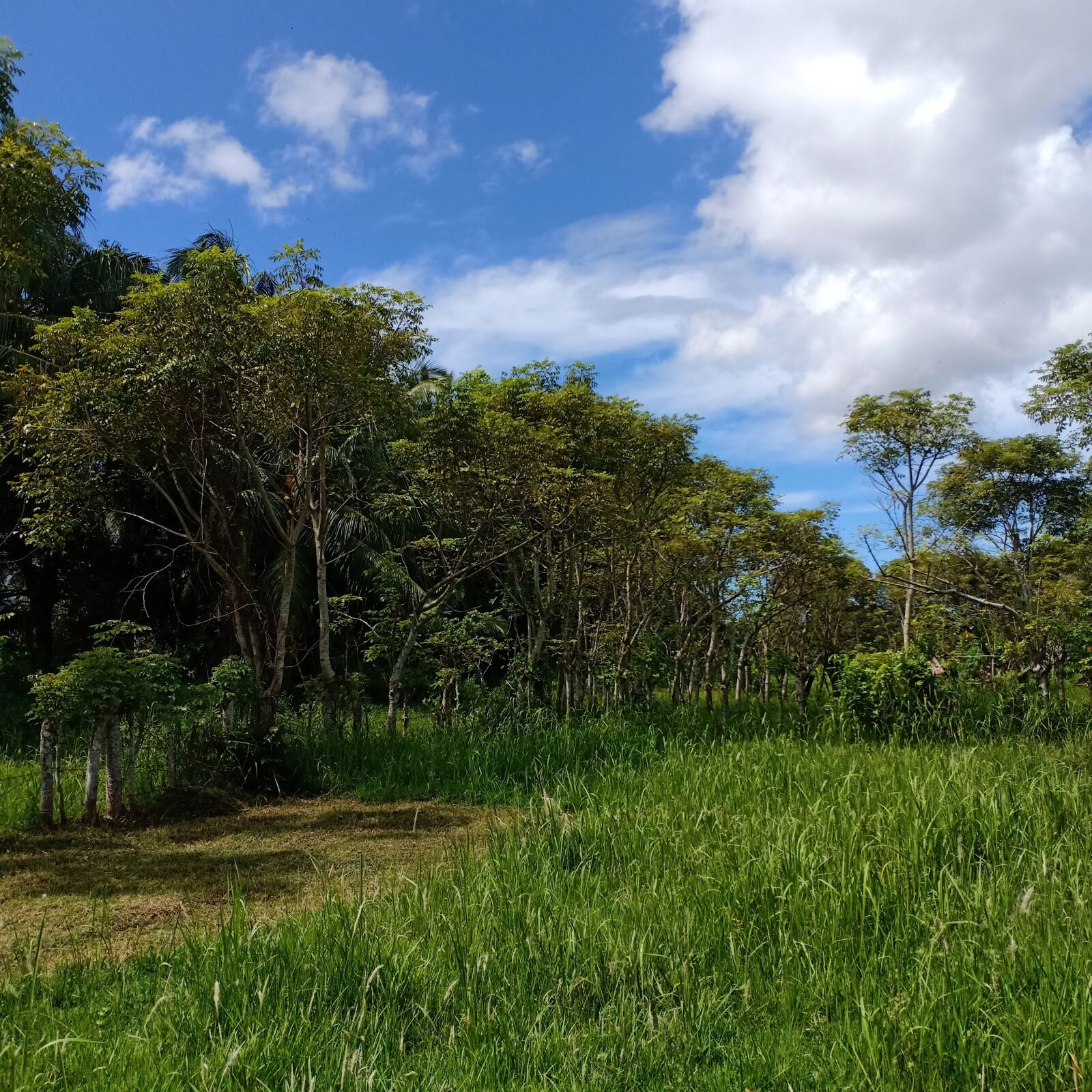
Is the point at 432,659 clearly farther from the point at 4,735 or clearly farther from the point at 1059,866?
the point at 1059,866

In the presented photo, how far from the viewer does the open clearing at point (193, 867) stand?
4.20 metres

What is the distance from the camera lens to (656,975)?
121 inches

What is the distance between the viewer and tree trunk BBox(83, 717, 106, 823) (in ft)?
20.6

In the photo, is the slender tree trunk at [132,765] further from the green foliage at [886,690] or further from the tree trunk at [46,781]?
the green foliage at [886,690]

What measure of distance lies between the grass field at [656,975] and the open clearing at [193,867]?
50cm

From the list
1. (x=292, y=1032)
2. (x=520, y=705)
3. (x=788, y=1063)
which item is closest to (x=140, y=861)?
(x=292, y=1032)

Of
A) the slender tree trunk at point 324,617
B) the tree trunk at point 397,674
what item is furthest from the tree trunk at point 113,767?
the tree trunk at point 397,674

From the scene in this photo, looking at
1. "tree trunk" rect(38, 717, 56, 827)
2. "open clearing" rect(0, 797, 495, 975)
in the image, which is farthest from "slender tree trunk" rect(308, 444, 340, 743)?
"tree trunk" rect(38, 717, 56, 827)

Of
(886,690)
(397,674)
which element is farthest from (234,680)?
(886,690)

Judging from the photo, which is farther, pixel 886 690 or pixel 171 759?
pixel 886 690

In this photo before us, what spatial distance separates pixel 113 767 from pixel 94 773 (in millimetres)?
145

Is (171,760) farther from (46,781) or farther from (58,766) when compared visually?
(46,781)

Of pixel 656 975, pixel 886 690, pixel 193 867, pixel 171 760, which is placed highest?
pixel 886 690

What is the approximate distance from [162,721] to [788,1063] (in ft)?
18.6
